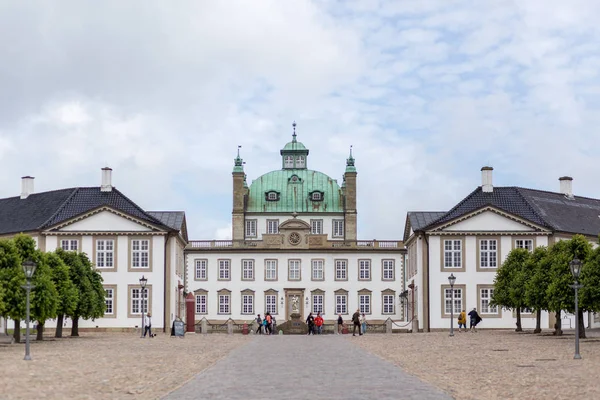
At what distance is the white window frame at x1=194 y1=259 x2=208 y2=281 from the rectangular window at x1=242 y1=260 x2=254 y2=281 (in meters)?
3.11

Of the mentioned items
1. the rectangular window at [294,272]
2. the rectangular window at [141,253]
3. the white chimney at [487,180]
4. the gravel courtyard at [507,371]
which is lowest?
the gravel courtyard at [507,371]

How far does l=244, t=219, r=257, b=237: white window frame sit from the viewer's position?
107m

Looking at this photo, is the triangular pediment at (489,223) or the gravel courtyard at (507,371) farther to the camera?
A: the triangular pediment at (489,223)

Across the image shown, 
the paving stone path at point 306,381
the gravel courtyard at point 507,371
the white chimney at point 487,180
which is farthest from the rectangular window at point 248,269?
the paving stone path at point 306,381

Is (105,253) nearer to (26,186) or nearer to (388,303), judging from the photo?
(26,186)

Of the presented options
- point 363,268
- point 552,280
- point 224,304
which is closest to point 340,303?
point 363,268

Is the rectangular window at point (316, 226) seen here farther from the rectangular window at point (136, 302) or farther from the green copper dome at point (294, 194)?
the rectangular window at point (136, 302)

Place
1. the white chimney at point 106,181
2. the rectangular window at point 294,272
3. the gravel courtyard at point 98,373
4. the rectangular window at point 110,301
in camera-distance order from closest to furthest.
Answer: the gravel courtyard at point 98,373, the rectangular window at point 110,301, the white chimney at point 106,181, the rectangular window at point 294,272

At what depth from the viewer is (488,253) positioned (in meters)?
69.6

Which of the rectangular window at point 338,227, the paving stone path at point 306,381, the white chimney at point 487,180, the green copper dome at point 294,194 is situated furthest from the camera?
the green copper dome at point 294,194

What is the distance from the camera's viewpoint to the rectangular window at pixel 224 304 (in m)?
88.3

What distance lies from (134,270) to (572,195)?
105 feet

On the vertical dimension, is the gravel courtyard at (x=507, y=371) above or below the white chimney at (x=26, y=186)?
below

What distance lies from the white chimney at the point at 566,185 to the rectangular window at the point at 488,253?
1143 centimetres
